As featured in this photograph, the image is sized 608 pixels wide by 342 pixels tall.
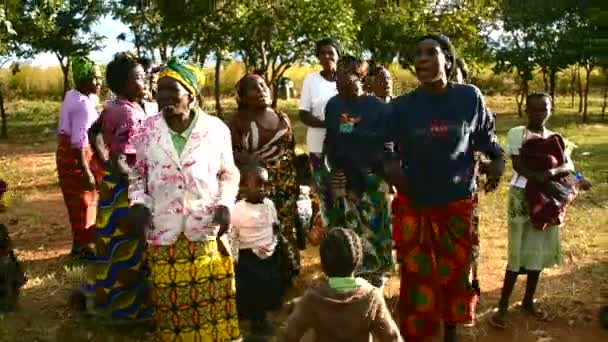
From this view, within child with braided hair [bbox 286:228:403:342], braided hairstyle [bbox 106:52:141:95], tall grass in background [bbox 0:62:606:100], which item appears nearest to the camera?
child with braided hair [bbox 286:228:403:342]

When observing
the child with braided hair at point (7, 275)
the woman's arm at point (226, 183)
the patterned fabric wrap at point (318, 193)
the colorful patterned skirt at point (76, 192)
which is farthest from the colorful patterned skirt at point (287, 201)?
the child with braided hair at point (7, 275)

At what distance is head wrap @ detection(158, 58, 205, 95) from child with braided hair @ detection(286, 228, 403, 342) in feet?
3.59

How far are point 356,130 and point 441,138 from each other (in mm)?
1105

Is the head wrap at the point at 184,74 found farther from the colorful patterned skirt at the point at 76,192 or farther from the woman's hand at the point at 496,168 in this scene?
the colorful patterned skirt at the point at 76,192

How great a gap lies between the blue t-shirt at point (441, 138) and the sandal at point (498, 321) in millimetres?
1335

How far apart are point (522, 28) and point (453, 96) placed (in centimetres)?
1876

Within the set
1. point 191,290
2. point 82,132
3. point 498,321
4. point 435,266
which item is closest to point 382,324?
point 435,266

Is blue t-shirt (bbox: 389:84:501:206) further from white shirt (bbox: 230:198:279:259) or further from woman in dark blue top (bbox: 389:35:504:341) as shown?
white shirt (bbox: 230:198:279:259)

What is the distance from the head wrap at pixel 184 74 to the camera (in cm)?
337

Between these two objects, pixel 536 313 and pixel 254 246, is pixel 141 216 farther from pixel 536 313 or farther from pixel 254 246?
pixel 536 313

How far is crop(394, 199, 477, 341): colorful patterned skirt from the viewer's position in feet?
11.9

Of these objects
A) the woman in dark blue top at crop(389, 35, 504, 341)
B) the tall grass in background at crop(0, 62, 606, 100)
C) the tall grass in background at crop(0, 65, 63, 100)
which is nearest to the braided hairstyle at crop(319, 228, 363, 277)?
the woman in dark blue top at crop(389, 35, 504, 341)

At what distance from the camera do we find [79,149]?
5566 millimetres

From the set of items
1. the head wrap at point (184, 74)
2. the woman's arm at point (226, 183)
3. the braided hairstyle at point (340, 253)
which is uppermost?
the head wrap at point (184, 74)
